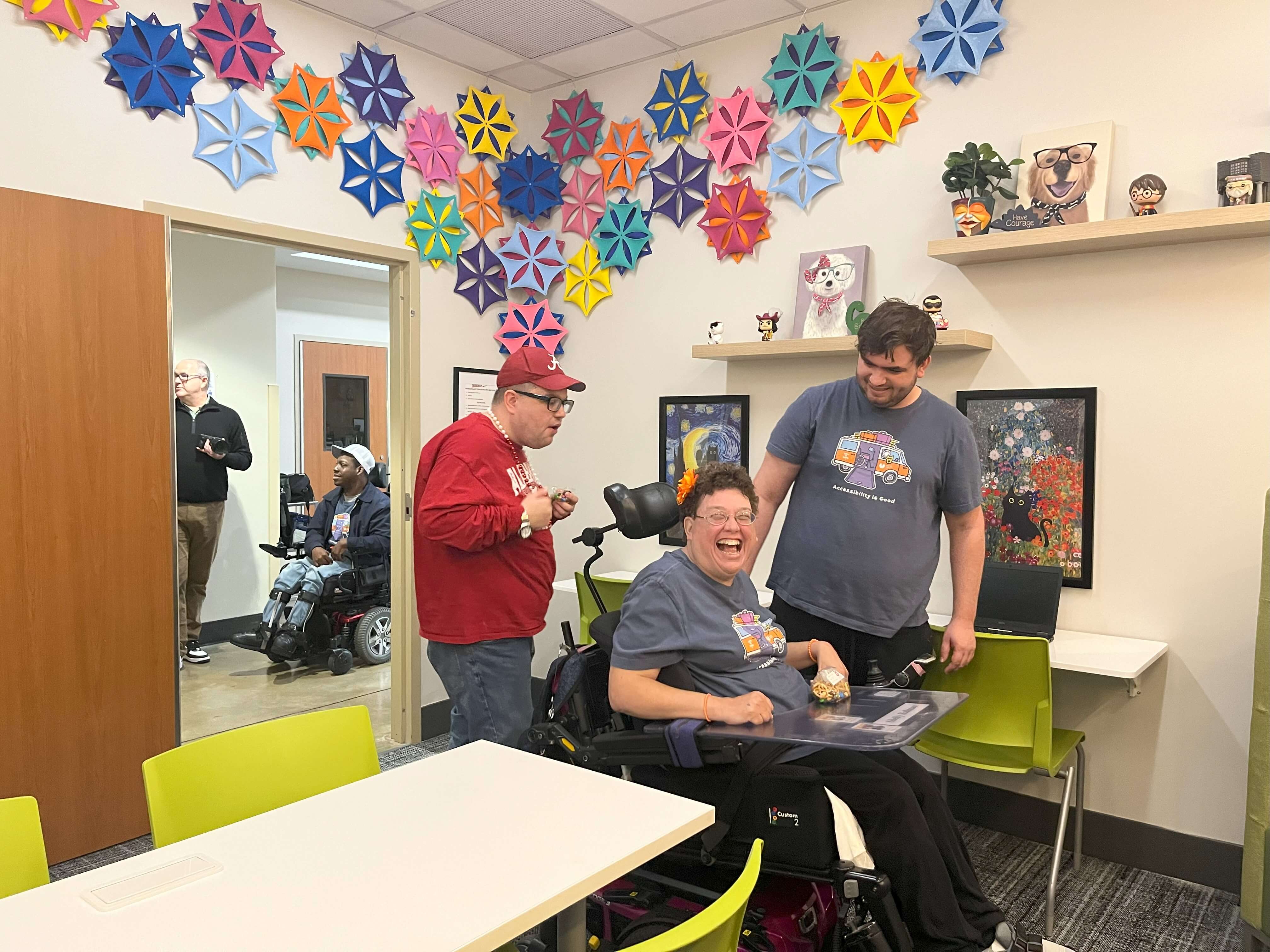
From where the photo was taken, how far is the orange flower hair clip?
235cm

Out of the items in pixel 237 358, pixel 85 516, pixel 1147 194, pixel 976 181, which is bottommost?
pixel 85 516

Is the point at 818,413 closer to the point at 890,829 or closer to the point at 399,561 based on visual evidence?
the point at 890,829

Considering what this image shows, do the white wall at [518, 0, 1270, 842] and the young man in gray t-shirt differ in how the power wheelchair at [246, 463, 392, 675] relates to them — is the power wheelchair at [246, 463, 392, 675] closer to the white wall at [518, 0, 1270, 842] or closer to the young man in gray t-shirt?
the white wall at [518, 0, 1270, 842]

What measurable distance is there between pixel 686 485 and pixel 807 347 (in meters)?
1.38

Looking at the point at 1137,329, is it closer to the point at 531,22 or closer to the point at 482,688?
the point at 482,688

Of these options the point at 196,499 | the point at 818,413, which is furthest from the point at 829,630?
the point at 196,499

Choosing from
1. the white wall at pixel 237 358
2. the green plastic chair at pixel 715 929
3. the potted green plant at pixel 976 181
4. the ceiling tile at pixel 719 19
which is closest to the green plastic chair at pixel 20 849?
the green plastic chair at pixel 715 929

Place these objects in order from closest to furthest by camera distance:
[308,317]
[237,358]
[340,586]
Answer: [340,586] < [237,358] < [308,317]

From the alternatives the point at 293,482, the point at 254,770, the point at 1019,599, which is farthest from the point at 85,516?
the point at 293,482

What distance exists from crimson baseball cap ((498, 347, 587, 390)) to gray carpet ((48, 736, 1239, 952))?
1604mm

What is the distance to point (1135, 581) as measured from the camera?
309 cm

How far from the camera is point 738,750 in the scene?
1.99 m

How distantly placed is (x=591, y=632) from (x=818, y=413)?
3.14 ft

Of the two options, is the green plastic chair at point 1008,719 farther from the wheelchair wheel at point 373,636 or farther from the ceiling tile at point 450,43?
the wheelchair wheel at point 373,636
